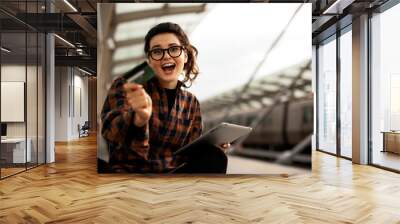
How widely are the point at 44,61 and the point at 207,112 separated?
11.6 ft

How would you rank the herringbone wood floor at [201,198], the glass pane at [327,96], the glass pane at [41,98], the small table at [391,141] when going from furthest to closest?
the glass pane at [327,96] → the glass pane at [41,98] → the small table at [391,141] → the herringbone wood floor at [201,198]

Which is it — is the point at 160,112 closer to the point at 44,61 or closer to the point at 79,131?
the point at 44,61

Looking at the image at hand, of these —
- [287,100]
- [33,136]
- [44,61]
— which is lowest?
[33,136]

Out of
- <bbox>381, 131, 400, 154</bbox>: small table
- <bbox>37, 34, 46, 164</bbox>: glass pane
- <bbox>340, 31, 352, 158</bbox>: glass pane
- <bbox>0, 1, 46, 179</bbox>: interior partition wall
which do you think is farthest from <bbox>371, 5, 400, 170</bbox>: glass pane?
<bbox>37, 34, 46, 164</bbox>: glass pane

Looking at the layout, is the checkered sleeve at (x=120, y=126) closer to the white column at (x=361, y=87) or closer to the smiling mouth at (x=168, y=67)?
the smiling mouth at (x=168, y=67)

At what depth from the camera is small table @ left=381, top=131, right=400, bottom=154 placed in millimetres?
6710

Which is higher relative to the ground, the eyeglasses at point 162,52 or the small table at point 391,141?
the eyeglasses at point 162,52

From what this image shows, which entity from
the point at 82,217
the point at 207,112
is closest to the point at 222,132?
the point at 207,112

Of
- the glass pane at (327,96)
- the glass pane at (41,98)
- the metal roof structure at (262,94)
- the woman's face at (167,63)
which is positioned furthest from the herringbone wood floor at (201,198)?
the glass pane at (327,96)

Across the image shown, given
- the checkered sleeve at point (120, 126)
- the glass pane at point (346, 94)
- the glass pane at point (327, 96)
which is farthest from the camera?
the glass pane at point (327, 96)

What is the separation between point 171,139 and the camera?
19.1 feet

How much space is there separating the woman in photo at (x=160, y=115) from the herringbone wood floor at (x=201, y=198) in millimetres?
268

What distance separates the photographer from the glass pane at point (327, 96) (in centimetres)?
952

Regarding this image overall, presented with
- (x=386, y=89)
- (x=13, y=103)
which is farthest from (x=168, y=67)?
(x=386, y=89)
